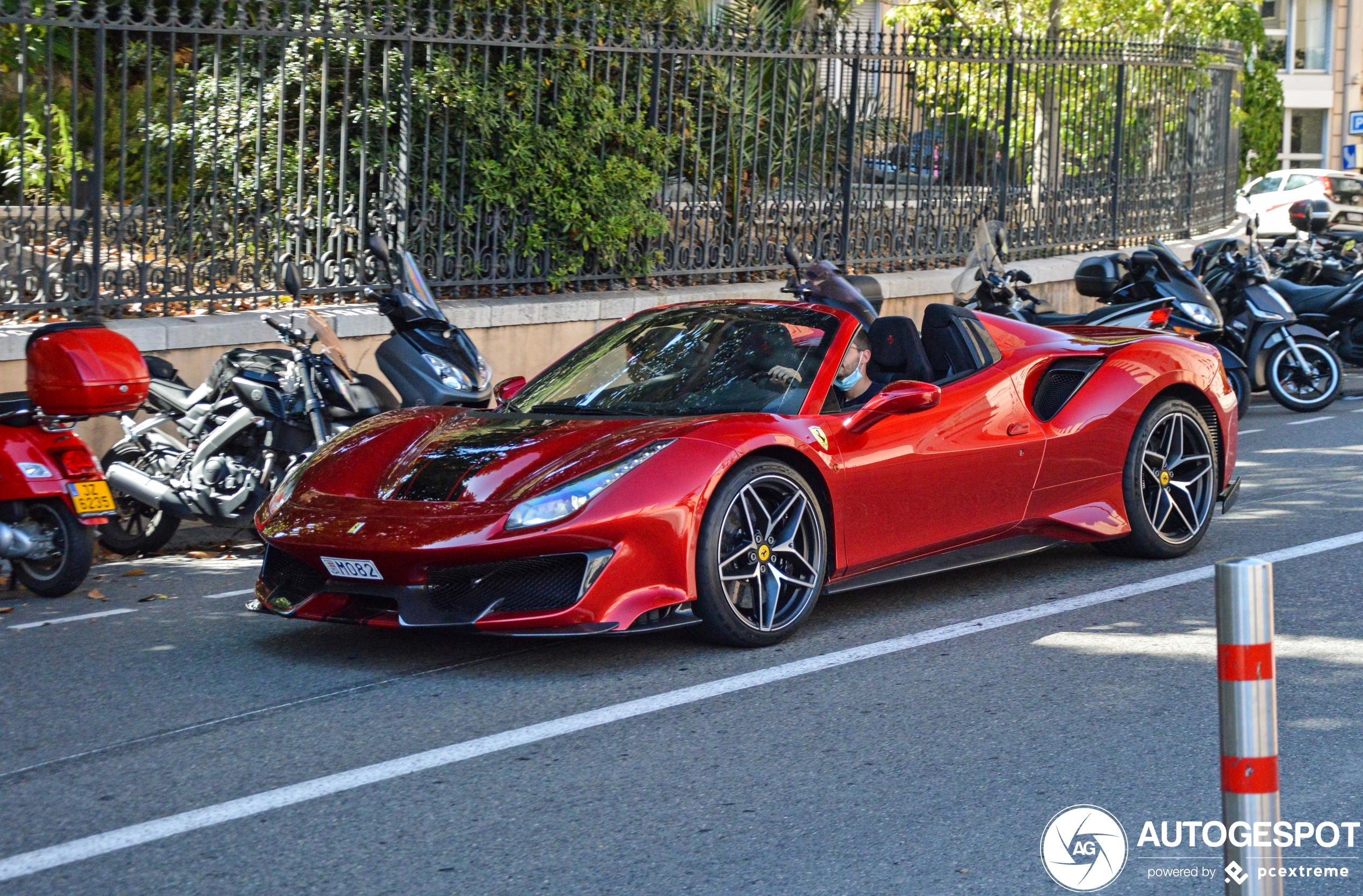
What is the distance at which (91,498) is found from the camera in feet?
22.8

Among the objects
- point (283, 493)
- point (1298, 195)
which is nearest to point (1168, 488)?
point (283, 493)

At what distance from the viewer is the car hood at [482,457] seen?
5586 millimetres

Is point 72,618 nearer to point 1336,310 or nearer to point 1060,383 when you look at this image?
point 1060,383

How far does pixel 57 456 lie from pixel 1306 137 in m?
53.7

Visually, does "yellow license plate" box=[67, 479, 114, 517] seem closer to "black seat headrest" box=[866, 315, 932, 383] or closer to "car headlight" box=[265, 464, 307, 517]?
"car headlight" box=[265, 464, 307, 517]

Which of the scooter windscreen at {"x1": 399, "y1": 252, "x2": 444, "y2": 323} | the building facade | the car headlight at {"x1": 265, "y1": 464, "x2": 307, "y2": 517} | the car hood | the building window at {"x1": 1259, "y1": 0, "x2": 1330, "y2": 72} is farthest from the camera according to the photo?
the building window at {"x1": 1259, "y1": 0, "x2": 1330, "y2": 72}

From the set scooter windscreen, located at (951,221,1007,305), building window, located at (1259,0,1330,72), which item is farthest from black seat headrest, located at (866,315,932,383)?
building window, located at (1259,0,1330,72)

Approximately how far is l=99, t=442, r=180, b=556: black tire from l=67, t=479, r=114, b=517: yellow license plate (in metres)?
1.23

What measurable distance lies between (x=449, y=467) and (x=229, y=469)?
8.77 feet

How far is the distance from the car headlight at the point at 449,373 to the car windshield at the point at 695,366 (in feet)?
4.88

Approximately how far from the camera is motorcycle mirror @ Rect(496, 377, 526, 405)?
271 inches

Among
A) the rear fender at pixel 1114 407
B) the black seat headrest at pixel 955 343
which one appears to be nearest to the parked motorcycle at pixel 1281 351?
the rear fender at pixel 1114 407

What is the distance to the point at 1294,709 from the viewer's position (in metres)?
5.05

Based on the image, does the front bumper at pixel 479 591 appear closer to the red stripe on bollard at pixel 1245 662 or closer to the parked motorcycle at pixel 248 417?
the parked motorcycle at pixel 248 417
